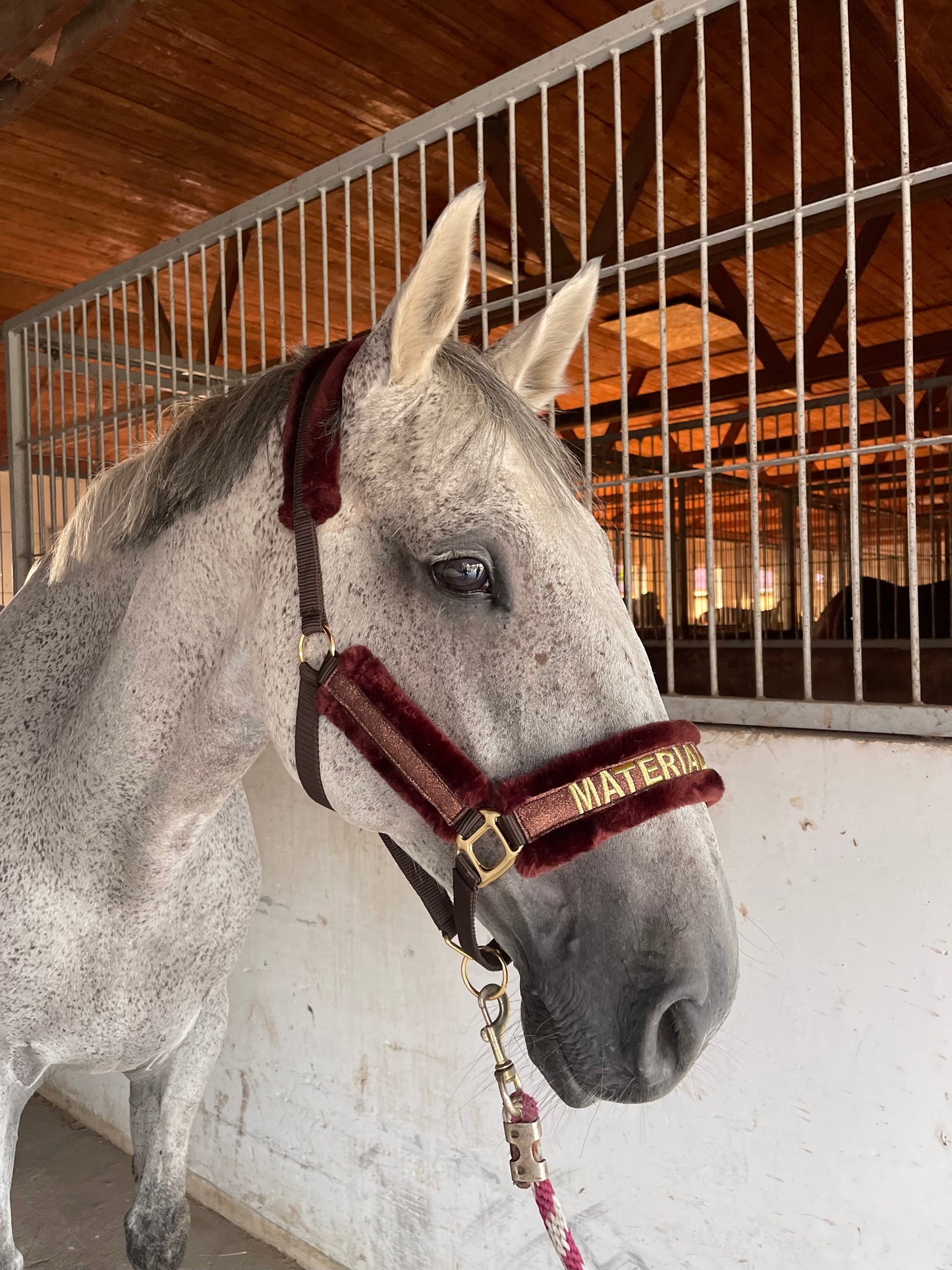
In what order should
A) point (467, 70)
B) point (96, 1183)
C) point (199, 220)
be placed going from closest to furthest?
point (96, 1183)
point (467, 70)
point (199, 220)

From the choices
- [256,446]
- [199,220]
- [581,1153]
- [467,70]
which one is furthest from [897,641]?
[199,220]

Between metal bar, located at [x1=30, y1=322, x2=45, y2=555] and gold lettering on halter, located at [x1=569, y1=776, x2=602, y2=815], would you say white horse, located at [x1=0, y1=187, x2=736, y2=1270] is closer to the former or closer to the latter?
gold lettering on halter, located at [x1=569, y1=776, x2=602, y2=815]

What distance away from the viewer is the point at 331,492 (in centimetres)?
105

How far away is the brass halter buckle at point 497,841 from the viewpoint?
921mm

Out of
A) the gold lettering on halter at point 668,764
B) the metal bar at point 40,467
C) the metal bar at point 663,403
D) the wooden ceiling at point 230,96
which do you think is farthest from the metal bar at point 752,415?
the metal bar at point 40,467

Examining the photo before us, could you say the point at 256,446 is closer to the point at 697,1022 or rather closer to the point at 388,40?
the point at 697,1022

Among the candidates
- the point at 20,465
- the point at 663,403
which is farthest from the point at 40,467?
the point at 663,403

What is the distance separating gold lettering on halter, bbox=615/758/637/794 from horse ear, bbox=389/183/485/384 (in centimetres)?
56

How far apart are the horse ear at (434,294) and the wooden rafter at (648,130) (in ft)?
7.02

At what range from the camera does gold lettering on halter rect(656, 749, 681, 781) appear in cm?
93

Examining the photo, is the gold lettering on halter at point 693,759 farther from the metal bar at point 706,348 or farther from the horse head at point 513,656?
the metal bar at point 706,348

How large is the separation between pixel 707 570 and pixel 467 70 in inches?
132

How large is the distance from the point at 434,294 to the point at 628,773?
64 centimetres

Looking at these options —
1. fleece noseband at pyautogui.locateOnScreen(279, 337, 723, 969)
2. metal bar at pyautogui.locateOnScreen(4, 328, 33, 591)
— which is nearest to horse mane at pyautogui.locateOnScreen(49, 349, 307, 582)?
fleece noseband at pyautogui.locateOnScreen(279, 337, 723, 969)
